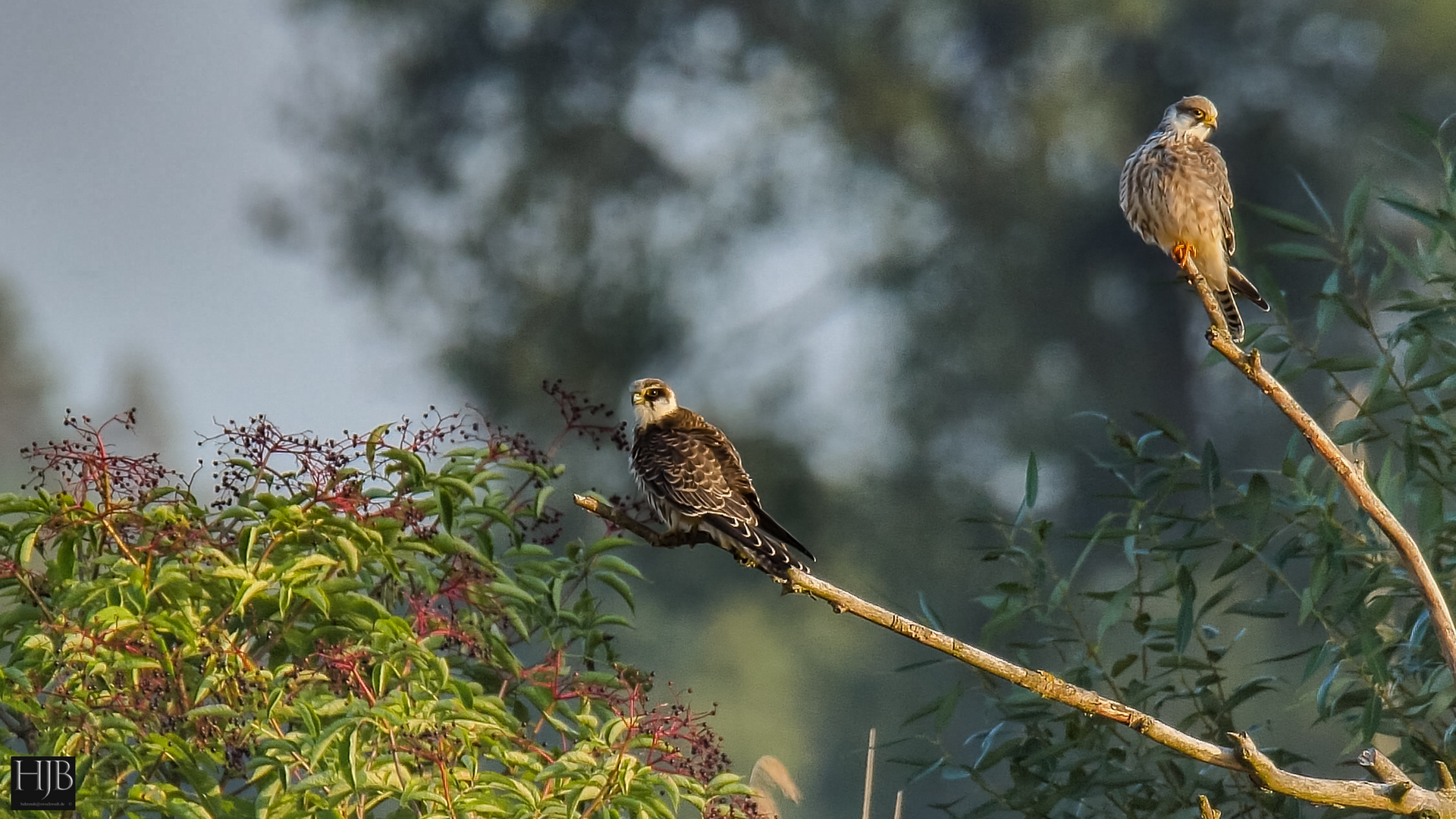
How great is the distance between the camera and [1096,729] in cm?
259

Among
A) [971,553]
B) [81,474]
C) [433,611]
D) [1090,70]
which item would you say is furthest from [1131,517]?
[1090,70]

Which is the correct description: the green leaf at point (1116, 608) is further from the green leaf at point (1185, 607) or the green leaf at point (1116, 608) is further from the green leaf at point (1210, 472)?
the green leaf at point (1210, 472)

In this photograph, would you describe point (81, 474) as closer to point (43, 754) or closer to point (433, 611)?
point (43, 754)

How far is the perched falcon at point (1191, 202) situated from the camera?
8.88ft

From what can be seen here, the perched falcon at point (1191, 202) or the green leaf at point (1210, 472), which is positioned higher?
the perched falcon at point (1191, 202)

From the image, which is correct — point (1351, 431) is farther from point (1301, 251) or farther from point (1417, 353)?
point (1301, 251)

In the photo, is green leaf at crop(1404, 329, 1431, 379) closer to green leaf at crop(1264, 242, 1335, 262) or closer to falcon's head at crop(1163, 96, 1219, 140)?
green leaf at crop(1264, 242, 1335, 262)

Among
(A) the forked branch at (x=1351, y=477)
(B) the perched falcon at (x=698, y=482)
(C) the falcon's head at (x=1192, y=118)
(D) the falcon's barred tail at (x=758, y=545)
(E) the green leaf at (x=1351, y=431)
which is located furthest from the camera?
(C) the falcon's head at (x=1192, y=118)

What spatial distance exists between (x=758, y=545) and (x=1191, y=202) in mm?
1366

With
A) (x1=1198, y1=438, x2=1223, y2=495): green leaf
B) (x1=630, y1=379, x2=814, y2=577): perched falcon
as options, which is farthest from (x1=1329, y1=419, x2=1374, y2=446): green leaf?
A: (x1=630, y1=379, x2=814, y2=577): perched falcon

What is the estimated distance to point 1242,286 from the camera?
2.77 meters

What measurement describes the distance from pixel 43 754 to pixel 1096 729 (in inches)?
67.9

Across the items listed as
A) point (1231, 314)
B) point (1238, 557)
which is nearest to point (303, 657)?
point (1238, 557)

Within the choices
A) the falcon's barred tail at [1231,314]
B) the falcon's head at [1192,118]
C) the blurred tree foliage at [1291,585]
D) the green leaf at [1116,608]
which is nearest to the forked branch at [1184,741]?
the blurred tree foliage at [1291,585]
